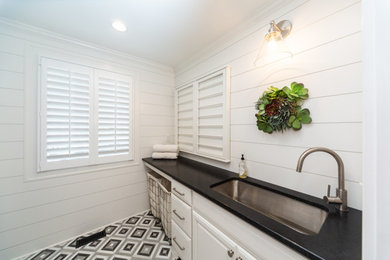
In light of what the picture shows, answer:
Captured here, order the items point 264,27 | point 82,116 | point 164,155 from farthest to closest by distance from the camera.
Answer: point 164,155
point 82,116
point 264,27

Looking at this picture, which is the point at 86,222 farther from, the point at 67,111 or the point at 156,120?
the point at 156,120

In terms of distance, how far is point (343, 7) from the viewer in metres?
0.87

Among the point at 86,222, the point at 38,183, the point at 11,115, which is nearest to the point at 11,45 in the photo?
the point at 11,115

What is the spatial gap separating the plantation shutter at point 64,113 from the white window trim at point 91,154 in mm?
11

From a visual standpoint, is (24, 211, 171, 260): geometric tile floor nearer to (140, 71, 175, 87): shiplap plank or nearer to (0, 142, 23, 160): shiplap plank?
(0, 142, 23, 160): shiplap plank

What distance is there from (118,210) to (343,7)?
293 centimetres

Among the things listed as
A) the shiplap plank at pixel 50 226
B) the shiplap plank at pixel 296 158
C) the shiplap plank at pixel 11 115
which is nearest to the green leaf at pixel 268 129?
the shiplap plank at pixel 296 158

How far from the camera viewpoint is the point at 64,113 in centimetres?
160

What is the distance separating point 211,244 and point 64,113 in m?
1.98

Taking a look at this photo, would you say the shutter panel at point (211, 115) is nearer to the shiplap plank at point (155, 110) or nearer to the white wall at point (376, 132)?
the shiplap plank at point (155, 110)

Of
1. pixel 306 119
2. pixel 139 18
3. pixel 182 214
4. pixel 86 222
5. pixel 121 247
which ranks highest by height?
pixel 139 18

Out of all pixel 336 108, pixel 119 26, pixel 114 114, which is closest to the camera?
pixel 336 108

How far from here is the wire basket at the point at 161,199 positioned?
5.18 feet

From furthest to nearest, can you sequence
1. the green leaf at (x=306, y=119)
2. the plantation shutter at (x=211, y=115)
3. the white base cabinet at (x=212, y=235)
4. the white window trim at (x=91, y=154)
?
the plantation shutter at (x=211, y=115)
the white window trim at (x=91, y=154)
the green leaf at (x=306, y=119)
the white base cabinet at (x=212, y=235)
